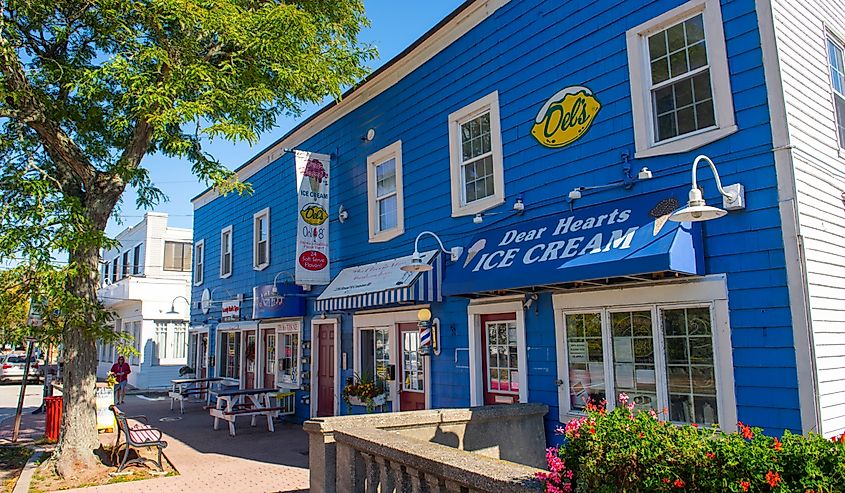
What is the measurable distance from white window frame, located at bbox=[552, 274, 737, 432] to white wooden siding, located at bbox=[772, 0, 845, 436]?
2.54 ft

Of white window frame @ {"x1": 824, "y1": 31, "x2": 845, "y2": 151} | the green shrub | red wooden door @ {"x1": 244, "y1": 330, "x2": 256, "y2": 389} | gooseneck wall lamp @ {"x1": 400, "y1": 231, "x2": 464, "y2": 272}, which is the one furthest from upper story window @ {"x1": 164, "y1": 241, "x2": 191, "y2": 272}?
the green shrub

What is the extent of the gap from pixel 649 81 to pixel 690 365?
3206 mm

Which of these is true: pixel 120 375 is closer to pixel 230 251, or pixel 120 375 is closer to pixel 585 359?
pixel 230 251

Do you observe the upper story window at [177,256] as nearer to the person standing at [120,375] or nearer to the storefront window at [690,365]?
the person standing at [120,375]

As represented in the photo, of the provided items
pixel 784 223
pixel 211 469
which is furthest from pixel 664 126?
pixel 211 469

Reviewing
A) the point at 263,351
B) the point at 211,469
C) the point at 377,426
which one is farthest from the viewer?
the point at 263,351

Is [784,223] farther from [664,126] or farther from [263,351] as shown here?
[263,351]

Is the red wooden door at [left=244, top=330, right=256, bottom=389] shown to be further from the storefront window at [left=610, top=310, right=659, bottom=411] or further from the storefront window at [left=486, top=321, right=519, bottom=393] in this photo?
the storefront window at [left=610, top=310, right=659, bottom=411]

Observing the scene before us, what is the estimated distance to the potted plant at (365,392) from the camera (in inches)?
443

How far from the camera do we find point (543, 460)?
25.6ft

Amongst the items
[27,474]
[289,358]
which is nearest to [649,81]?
[27,474]

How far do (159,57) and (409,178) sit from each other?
4413 millimetres

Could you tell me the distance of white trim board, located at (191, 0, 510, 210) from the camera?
978cm

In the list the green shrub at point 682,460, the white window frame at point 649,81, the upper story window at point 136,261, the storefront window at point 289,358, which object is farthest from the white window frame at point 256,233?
the upper story window at point 136,261
